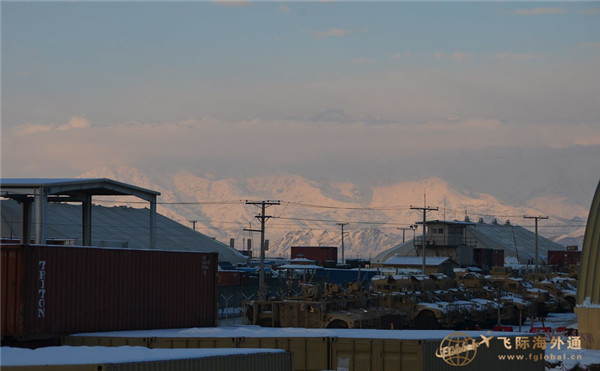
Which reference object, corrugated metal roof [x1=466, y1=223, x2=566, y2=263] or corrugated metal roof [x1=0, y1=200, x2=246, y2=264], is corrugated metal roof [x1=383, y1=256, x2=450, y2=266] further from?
corrugated metal roof [x1=466, y1=223, x2=566, y2=263]

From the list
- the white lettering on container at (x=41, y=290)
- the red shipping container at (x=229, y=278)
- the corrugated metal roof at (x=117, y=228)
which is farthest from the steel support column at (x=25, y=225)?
the corrugated metal roof at (x=117, y=228)

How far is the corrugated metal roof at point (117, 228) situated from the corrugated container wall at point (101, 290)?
48.1m

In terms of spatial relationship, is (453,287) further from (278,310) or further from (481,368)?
(481,368)

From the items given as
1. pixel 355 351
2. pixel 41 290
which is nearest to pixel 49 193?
pixel 41 290

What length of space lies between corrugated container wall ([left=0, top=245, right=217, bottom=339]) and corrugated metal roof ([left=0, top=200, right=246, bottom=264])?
158ft

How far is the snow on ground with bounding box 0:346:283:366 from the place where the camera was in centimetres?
1667

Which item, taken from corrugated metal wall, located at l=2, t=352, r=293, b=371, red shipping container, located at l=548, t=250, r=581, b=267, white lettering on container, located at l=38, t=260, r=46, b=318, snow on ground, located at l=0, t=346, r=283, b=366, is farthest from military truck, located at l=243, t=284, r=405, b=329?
red shipping container, located at l=548, t=250, r=581, b=267

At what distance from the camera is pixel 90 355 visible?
1758 cm

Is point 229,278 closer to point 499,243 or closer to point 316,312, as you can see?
point 316,312

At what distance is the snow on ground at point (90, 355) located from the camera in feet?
54.7

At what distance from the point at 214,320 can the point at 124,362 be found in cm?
1640

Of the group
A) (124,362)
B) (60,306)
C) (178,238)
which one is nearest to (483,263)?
(178,238)

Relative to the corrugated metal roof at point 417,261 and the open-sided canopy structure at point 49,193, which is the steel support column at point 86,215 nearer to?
the open-sided canopy structure at point 49,193

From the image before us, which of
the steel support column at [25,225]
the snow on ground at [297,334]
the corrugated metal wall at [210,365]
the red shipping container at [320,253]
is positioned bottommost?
the red shipping container at [320,253]
